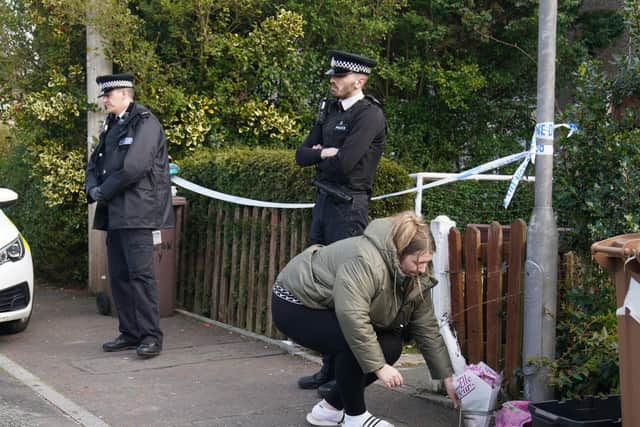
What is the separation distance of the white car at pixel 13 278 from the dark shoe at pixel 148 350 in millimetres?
1208

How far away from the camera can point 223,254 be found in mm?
8133

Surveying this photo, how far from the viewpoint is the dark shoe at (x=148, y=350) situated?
6.64 meters

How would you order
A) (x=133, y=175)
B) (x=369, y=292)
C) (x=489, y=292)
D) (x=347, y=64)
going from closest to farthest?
1. (x=369, y=292)
2. (x=489, y=292)
3. (x=347, y=64)
4. (x=133, y=175)

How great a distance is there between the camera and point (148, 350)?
21.8 feet

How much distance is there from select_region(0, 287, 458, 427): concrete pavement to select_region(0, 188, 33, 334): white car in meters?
0.22

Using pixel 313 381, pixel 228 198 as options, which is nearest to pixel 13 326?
pixel 228 198

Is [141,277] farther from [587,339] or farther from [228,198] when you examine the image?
[587,339]

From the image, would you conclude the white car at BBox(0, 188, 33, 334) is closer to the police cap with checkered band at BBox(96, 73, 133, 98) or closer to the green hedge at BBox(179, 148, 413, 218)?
the police cap with checkered band at BBox(96, 73, 133, 98)

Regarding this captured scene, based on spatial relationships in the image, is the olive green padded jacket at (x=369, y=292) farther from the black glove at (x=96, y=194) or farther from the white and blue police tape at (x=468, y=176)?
the black glove at (x=96, y=194)

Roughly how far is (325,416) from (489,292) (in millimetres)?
1186

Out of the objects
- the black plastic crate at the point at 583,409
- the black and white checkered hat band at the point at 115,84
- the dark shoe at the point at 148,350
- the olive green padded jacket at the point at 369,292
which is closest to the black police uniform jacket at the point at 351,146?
the olive green padded jacket at the point at 369,292

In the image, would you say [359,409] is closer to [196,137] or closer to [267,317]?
[267,317]

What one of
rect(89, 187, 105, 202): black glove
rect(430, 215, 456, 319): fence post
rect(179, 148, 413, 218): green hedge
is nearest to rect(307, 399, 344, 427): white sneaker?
rect(430, 215, 456, 319): fence post

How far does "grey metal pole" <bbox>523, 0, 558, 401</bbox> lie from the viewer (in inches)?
190
